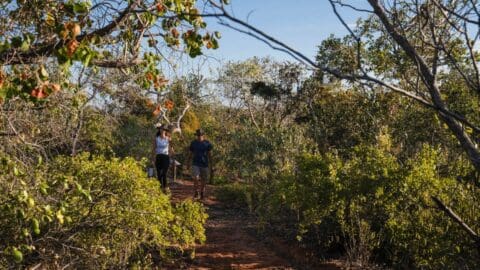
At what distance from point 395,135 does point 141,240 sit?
888 cm

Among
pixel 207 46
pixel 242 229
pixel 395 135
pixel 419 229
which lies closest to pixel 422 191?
pixel 419 229

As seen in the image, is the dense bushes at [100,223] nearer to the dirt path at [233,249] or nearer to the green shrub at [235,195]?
the dirt path at [233,249]

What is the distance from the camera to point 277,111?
21.4 meters

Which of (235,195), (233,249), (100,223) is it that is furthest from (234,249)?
(235,195)

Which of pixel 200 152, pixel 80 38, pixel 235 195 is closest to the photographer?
pixel 80 38

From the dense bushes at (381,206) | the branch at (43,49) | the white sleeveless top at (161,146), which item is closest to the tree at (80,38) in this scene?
the branch at (43,49)

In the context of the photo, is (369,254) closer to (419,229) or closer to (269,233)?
(419,229)

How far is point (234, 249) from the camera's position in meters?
7.58

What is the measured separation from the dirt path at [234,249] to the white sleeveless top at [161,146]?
61.8 inches

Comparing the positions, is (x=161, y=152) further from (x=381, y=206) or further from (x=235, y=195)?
(x=381, y=206)

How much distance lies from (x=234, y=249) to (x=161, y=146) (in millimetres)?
3350

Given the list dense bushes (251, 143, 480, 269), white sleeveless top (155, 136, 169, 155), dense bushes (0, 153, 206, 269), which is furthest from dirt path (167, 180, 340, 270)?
white sleeveless top (155, 136, 169, 155)

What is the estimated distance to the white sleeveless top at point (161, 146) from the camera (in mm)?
10188

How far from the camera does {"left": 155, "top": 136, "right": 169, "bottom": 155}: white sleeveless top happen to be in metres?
10.2
